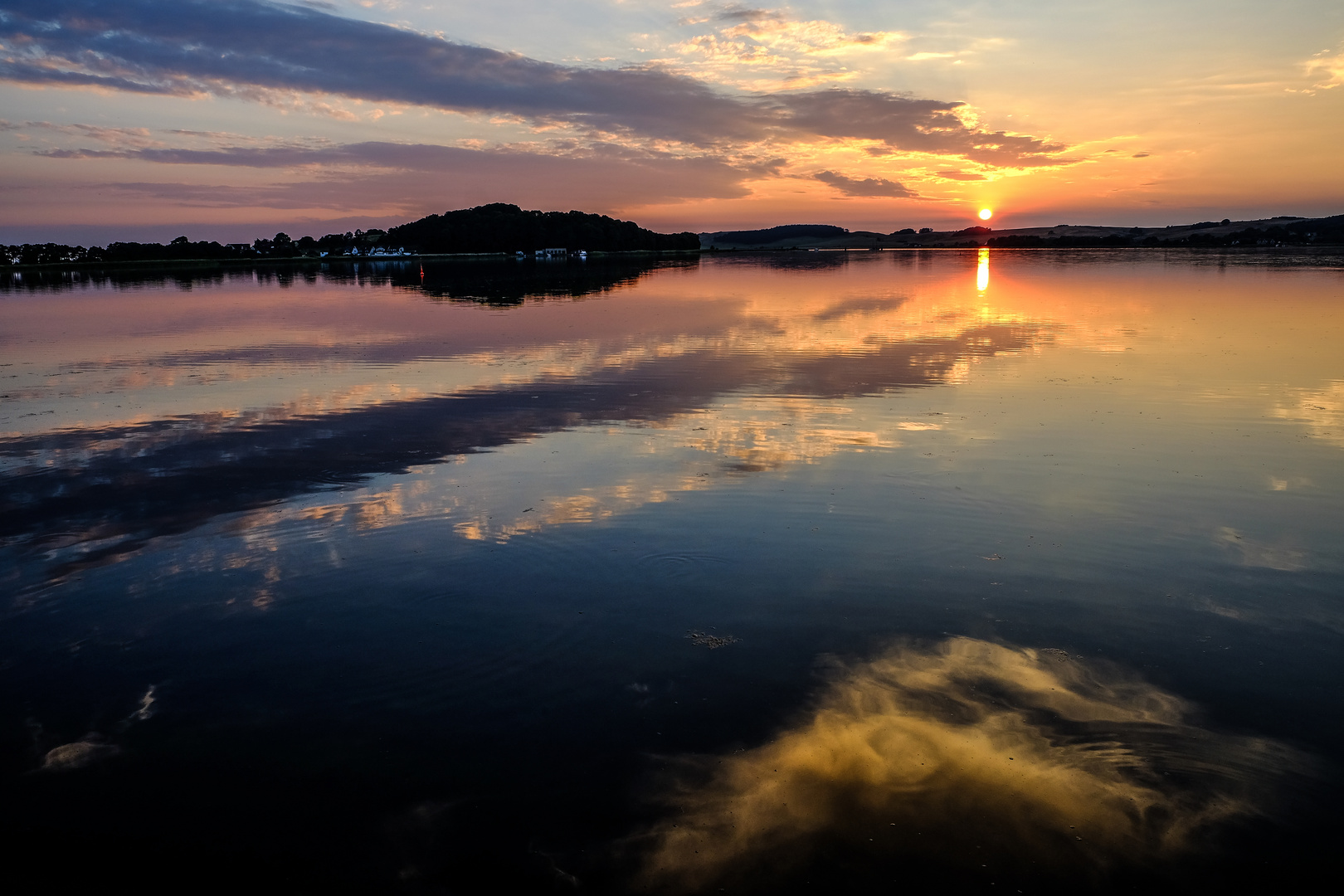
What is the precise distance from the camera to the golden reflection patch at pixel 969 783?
256 inches

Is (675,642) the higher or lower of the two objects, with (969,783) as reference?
higher

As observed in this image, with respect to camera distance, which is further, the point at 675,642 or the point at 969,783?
the point at 675,642

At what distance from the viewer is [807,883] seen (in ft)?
20.4

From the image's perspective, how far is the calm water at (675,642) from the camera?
264 inches

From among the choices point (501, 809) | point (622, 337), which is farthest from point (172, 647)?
point (622, 337)

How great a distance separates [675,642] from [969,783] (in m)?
3.63

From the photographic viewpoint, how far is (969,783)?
724 centimetres

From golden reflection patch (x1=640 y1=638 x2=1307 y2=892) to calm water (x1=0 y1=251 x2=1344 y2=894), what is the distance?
36mm

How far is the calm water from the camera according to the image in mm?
6699

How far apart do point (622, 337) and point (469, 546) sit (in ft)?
83.7

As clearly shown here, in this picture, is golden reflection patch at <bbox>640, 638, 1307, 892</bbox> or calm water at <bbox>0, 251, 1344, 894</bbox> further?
calm water at <bbox>0, 251, 1344, 894</bbox>

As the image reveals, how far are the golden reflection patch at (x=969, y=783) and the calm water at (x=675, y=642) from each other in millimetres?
36

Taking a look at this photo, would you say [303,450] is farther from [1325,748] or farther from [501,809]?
[1325,748]

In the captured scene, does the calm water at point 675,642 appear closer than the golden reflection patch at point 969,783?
No
